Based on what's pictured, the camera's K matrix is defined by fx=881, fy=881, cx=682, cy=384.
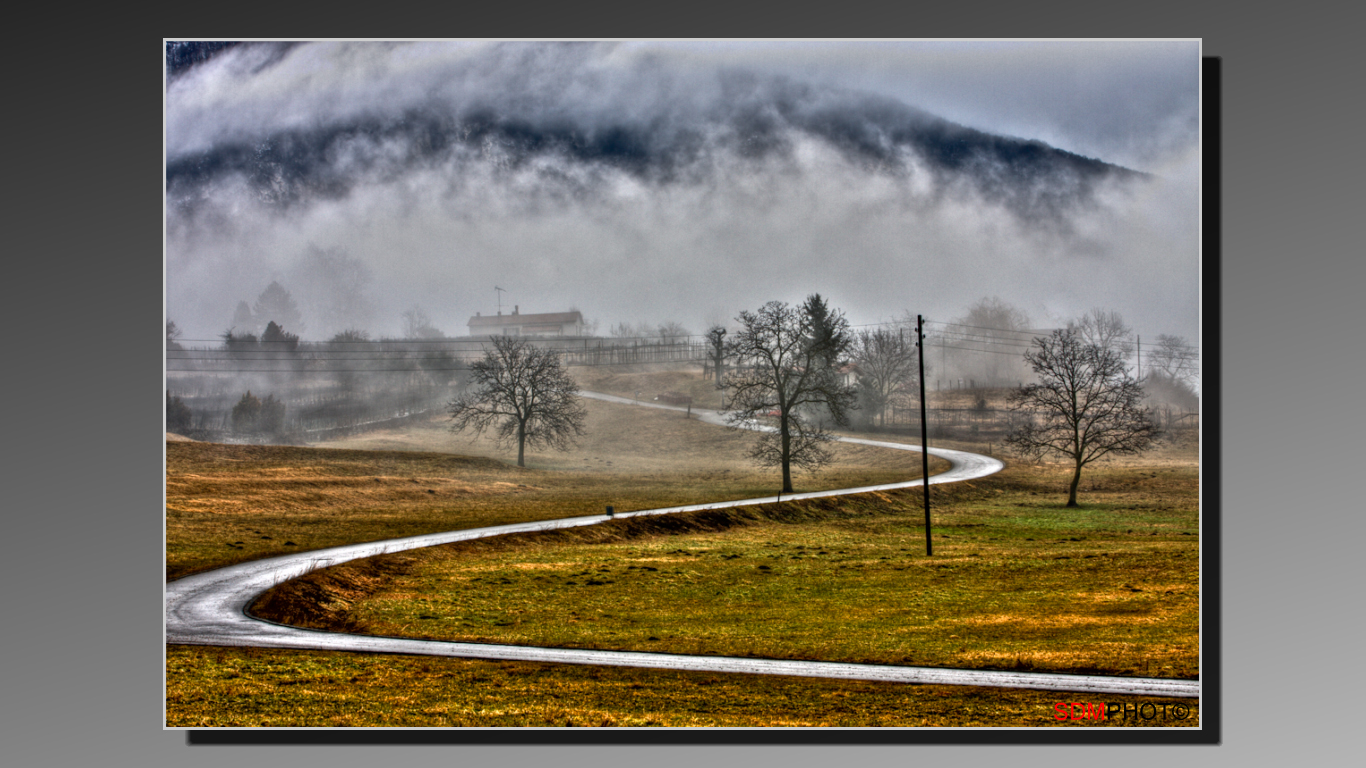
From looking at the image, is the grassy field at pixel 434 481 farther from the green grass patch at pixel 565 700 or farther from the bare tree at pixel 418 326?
the green grass patch at pixel 565 700

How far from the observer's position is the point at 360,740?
40.5 ft

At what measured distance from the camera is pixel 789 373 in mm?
39594

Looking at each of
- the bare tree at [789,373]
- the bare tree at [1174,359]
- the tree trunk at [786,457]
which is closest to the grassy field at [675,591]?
the tree trunk at [786,457]

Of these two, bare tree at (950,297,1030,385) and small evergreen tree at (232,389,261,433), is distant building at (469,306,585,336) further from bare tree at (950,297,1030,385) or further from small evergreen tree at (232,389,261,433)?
bare tree at (950,297,1030,385)

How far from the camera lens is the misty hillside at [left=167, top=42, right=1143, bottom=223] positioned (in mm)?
16906

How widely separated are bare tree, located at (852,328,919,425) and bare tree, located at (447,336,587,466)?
14892 millimetres

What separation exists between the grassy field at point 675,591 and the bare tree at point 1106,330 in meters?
3.74

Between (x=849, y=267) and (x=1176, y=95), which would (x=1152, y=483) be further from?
(x=1176, y=95)

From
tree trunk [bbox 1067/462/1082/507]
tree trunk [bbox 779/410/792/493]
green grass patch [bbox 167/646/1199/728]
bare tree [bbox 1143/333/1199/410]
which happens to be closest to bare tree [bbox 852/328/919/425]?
tree trunk [bbox 779/410/792/493]

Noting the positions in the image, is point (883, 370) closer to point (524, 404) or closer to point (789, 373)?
point (789, 373)

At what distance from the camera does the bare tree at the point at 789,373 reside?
3462 cm

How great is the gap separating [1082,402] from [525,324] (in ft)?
73.9

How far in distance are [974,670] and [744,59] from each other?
10469mm
